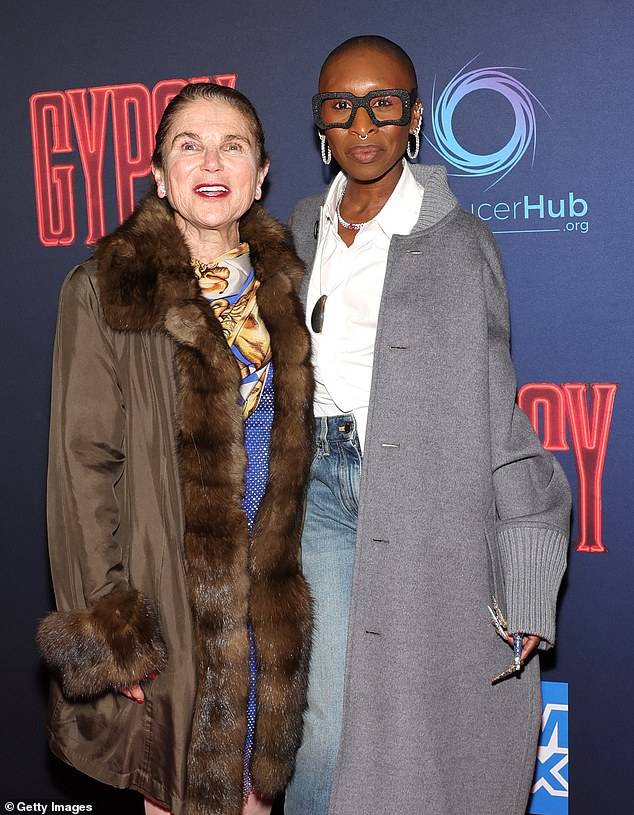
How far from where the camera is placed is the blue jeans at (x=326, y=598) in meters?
2.03

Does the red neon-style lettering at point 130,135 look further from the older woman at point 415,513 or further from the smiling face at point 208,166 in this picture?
the older woman at point 415,513

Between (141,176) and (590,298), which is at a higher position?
(141,176)

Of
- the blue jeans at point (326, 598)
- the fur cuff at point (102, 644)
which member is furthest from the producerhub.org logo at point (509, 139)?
the fur cuff at point (102, 644)

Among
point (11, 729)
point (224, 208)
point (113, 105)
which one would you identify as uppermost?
point (113, 105)

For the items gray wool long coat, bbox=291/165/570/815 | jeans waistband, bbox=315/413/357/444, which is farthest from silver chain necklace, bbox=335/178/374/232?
jeans waistband, bbox=315/413/357/444

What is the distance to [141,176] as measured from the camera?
2812 mm

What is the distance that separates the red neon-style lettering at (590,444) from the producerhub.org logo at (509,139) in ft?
2.09

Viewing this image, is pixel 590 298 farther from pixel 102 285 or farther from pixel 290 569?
pixel 102 285

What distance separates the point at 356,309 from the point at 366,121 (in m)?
0.40

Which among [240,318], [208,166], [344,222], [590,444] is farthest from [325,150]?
[590,444]

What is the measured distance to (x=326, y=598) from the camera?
2066mm

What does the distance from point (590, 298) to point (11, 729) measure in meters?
2.30

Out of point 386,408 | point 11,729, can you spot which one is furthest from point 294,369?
point 11,729

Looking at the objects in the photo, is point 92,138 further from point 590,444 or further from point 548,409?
point 590,444
